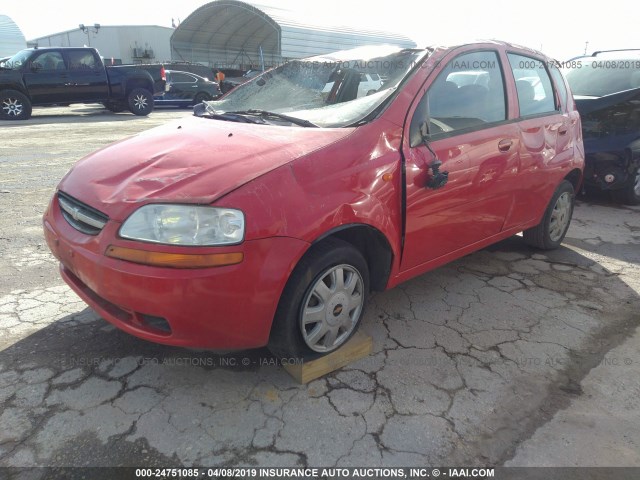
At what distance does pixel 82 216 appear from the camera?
2.15 m

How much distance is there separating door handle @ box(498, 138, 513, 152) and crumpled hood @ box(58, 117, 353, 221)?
1208 millimetres

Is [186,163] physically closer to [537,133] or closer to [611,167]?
[537,133]

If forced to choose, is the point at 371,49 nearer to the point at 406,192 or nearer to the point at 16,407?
the point at 406,192

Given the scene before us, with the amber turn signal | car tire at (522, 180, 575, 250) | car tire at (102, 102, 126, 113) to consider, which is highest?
the amber turn signal

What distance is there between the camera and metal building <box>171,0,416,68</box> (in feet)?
96.6

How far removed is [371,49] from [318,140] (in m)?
1.24

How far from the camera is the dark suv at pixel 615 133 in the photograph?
17.5ft

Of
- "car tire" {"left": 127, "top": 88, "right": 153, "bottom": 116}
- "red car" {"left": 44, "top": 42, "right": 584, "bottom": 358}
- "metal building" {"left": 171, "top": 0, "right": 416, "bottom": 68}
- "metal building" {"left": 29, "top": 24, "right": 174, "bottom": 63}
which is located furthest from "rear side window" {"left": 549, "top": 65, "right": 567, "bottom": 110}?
"metal building" {"left": 29, "top": 24, "right": 174, "bottom": 63}

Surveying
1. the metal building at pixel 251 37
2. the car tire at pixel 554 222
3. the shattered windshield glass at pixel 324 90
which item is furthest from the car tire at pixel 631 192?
the metal building at pixel 251 37

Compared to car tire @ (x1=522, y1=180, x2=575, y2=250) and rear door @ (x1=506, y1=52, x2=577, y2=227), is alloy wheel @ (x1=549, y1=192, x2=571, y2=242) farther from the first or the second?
rear door @ (x1=506, y1=52, x2=577, y2=227)

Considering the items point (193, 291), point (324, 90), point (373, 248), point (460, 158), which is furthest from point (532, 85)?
point (193, 291)

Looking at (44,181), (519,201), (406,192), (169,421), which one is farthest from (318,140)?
(44,181)

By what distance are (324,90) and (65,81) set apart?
41.1ft

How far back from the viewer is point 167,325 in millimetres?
1989
